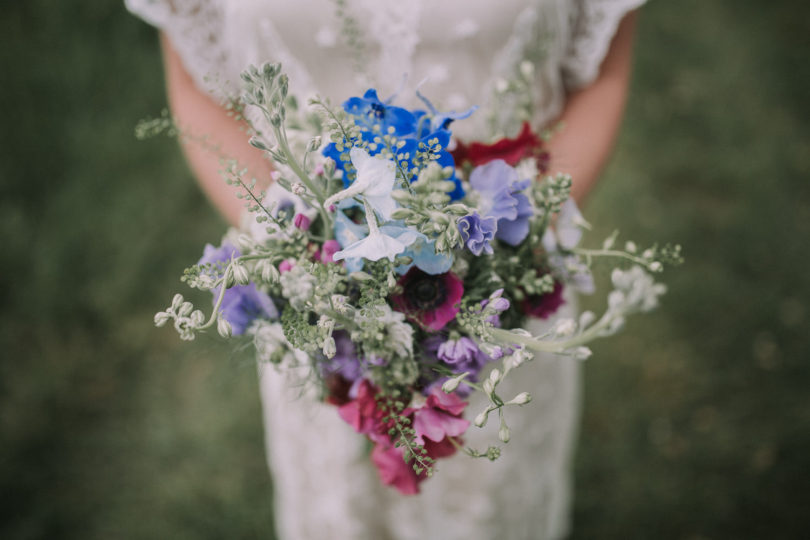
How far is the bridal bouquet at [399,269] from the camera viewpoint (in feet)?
1.94

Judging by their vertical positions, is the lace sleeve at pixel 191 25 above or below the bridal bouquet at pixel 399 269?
above

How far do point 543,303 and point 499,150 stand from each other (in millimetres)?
205

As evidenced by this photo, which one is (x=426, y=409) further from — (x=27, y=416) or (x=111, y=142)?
(x=111, y=142)

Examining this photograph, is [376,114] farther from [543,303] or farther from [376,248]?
[543,303]

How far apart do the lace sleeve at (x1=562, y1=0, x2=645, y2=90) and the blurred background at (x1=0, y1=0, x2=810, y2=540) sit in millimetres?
1301

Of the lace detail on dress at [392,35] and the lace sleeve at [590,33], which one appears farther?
the lace sleeve at [590,33]

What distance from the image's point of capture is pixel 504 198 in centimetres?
71

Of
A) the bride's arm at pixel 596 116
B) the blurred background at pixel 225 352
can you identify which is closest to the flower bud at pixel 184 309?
the bride's arm at pixel 596 116

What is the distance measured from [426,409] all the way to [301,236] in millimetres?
238

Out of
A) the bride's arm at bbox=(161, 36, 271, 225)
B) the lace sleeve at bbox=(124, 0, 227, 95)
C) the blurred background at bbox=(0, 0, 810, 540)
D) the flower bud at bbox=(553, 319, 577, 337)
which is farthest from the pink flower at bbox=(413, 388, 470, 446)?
the blurred background at bbox=(0, 0, 810, 540)

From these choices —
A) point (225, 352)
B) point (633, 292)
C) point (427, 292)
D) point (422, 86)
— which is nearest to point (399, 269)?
point (427, 292)

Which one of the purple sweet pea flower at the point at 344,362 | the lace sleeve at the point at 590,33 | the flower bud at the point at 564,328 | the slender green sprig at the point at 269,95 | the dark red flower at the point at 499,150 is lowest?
the flower bud at the point at 564,328

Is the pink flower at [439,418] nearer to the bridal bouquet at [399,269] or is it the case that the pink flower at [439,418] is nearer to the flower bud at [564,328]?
the bridal bouquet at [399,269]

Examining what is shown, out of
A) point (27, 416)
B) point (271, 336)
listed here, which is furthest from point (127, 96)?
point (271, 336)
